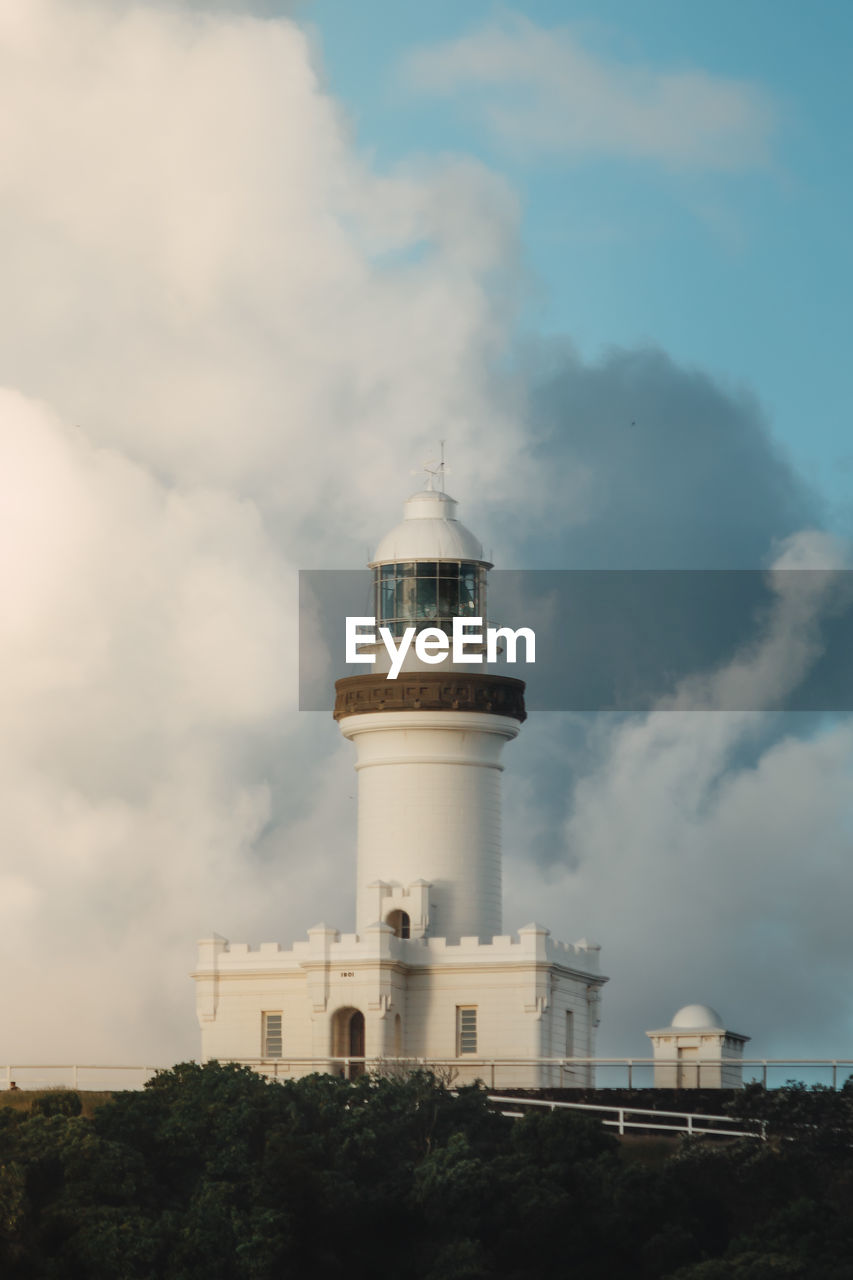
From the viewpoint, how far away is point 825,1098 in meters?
56.5

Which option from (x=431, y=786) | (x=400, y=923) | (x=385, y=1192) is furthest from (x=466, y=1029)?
(x=385, y=1192)

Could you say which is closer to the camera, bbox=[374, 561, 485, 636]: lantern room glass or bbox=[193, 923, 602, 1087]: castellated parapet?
bbox=[193, 923, 602, 1087]: castellated parapet

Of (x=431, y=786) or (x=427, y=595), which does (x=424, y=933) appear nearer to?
(x=431, y=786)

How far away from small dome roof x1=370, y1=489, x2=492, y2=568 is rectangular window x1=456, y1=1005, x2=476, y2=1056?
1091 cm

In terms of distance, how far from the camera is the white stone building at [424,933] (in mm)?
63156

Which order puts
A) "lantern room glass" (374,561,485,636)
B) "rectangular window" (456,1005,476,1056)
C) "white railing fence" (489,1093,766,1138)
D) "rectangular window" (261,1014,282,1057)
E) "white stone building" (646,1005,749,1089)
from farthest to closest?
1. "lantern room glass" (374,561,485,636)
2. "rectangular window" (261,1014,282,1057)
3. "rectangular window" (456,1005,476,1056)
4. "white stone building" (646,1005,749,1089)
5. "white railing fence" (489,1093,766,1138)

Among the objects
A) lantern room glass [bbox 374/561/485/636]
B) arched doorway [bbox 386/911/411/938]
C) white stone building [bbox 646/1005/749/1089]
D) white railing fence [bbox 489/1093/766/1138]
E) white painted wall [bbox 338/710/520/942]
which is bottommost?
white railing fence [bbox 489/1093/766/1138]

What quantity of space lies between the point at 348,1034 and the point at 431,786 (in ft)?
20.3

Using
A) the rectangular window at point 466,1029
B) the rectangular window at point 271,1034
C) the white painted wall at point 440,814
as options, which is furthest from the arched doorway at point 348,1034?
the white painted wall at point 440,814

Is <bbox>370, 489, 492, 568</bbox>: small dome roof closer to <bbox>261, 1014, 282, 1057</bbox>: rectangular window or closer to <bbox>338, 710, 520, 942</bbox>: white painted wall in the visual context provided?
<bbox>338, 710, 520, 942</bbox>: white painted wall

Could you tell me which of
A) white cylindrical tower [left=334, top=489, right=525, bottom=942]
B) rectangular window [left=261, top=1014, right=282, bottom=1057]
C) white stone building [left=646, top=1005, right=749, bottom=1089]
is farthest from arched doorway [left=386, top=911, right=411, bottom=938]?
white stone building [left=646, top=1005, right=749, bottom=1089]

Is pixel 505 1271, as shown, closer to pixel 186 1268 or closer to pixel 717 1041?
pixel 186 1268

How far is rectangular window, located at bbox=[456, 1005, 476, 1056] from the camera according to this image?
6362cm

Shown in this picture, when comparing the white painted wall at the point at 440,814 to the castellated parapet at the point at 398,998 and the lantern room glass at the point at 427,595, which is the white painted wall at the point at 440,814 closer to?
the castellated parapet at the point at 398,998
